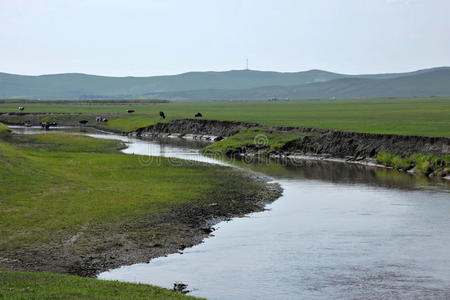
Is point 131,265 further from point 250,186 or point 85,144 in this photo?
point 85,144

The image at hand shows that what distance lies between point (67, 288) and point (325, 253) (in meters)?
12.7

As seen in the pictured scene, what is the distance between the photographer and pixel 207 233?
34656mm

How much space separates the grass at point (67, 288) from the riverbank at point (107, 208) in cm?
252

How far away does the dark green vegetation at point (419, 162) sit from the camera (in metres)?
58.8

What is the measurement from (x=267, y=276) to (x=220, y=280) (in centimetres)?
199

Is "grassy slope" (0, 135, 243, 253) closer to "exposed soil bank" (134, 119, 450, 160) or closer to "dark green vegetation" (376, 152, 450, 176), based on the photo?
"dark green vegetation" (376, 152, 450, 176)

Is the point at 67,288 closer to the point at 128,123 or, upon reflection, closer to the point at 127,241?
the point at 127,241

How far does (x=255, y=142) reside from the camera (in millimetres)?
83875

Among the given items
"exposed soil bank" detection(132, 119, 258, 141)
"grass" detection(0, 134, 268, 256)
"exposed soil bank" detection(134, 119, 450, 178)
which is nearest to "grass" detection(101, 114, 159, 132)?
"exposed soil bank" detection(132, 119, 258, 141)

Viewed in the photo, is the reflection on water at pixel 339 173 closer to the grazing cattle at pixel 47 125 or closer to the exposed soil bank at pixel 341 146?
the exposed soil bank at pixel 341 146

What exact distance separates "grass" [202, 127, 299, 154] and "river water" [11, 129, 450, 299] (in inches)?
1291

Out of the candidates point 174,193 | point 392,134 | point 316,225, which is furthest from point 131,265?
point 392,134

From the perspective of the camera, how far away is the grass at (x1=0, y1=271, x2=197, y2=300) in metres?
21.1

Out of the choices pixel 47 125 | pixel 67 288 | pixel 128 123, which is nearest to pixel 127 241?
pixel 67 288
